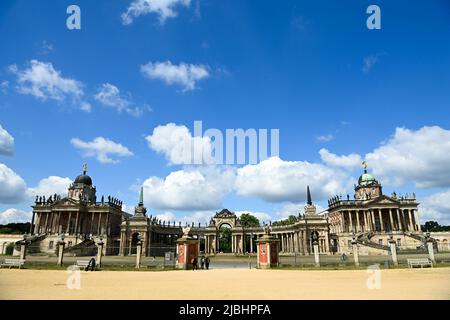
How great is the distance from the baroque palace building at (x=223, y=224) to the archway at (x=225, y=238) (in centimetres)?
78

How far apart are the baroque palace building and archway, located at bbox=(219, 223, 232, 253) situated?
0.78m

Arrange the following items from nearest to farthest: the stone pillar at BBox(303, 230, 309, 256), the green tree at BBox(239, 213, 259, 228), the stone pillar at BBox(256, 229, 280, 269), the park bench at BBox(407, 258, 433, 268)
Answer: the park bench at BBox(407, 258, 433, 268)
the stone pillar at BBox(256, 229, 280, 269)
the stone pillar at BBox(303, 230, 309, 256)
the green tree at BBox(239, 213, 259, 228)

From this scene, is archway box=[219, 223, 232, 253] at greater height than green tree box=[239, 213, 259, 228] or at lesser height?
lesser

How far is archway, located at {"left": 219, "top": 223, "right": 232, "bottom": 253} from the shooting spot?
300ft

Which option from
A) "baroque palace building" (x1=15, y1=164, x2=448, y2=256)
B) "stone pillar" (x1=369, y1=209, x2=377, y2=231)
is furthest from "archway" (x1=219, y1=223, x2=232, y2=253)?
"stone pillar" (x1=369, y1=209, x2=377, y2=231)

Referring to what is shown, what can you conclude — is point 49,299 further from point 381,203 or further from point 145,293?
point 381,203

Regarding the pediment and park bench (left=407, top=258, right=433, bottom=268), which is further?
the pediment

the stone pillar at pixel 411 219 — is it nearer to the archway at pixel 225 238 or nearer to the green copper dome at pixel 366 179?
the green copper dome at pixel 366 179

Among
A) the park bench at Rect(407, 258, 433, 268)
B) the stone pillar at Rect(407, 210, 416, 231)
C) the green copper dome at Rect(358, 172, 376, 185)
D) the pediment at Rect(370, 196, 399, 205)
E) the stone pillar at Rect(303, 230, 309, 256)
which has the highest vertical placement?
the green copper dome at Rect(358, 172, 376, 185)

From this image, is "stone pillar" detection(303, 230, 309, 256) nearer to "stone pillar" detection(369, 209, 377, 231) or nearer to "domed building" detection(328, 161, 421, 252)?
"domed building" detection(328, 161, 421, 252)

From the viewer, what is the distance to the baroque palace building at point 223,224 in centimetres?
7688
